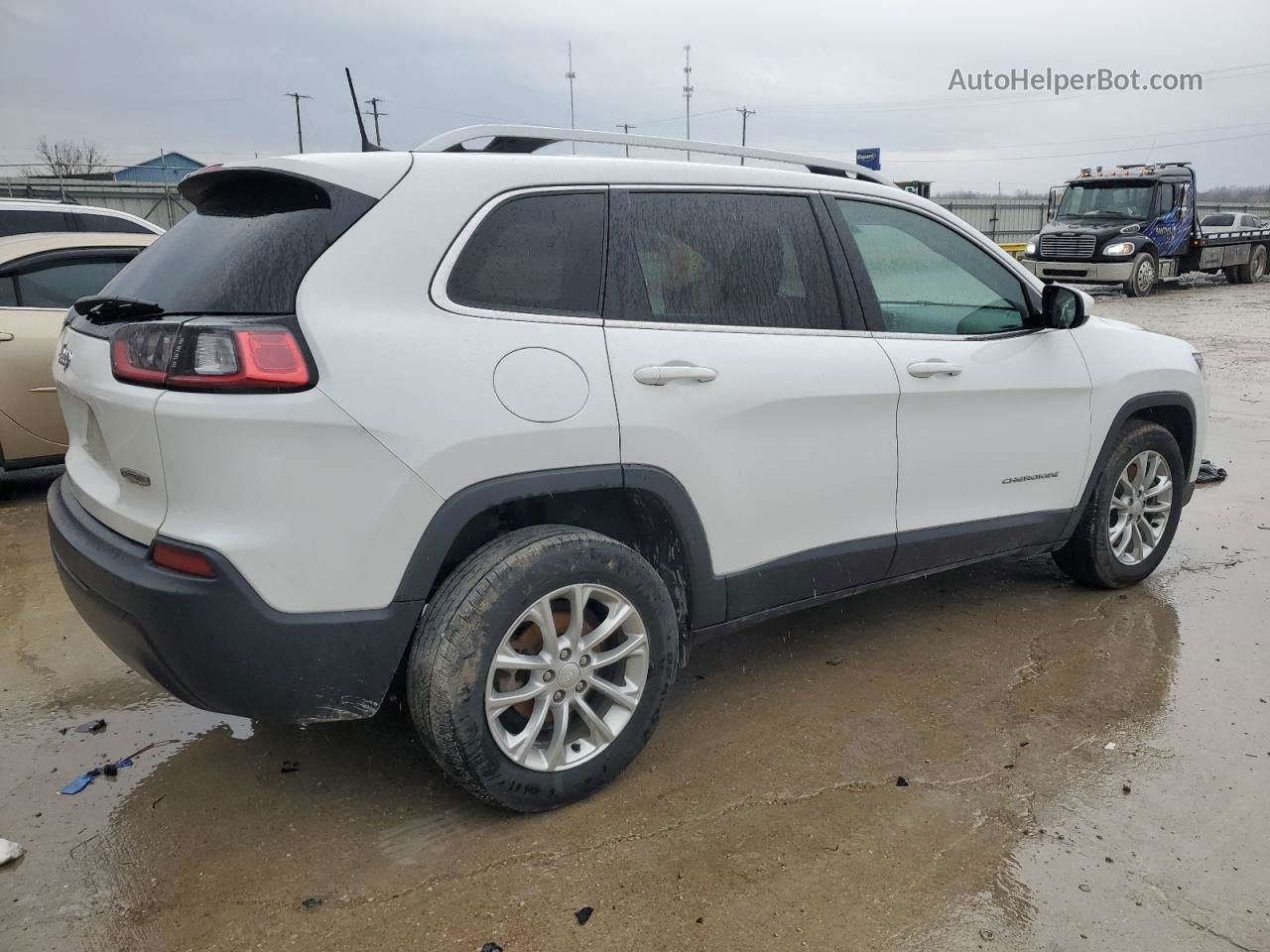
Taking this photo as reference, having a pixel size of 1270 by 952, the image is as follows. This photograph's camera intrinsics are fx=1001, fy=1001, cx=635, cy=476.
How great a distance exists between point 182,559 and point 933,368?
2449 mm

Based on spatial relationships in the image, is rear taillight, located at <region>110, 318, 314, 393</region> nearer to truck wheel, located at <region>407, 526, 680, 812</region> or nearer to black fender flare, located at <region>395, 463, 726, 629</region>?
black fender flare, located at <region>395, 463, 726, 629</region>

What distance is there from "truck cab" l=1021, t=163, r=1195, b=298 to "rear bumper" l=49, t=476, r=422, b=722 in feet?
66.3

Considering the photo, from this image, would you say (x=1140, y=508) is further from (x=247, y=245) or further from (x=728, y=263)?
(x=247, y=245)

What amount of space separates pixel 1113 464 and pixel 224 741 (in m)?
3.61

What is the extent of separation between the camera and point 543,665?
105 inches

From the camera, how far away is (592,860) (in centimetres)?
260

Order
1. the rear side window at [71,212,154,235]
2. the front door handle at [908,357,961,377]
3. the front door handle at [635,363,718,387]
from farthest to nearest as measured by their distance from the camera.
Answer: the rear side window at [71,212,154,235], the front door handle at [908,357,961,377], the front door handle at [635,363,718,387]

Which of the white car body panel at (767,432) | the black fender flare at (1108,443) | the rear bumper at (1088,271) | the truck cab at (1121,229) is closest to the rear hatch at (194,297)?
the white car body panel at (767,432)

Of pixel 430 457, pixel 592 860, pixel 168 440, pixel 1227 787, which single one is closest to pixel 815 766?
pixel 592 860

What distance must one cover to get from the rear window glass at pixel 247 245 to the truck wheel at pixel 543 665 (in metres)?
0.85

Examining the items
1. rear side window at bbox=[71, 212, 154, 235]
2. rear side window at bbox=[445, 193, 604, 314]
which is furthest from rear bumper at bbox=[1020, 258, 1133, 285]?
rear side window at bbox=[445, 193, 604, 314]

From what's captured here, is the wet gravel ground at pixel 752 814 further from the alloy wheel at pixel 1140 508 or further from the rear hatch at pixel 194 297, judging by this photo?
the rear hatch at pixel 194 297

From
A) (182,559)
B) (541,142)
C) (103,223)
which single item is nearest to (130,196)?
(103,223)

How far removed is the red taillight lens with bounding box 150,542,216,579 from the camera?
2303 millimetres
